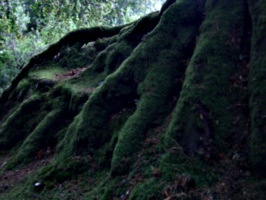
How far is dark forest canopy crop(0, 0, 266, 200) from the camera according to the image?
15.0 feet

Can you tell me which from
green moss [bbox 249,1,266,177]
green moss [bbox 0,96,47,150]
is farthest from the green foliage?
green moss [bbox 249,1,266,177]

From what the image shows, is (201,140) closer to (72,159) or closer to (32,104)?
(72,159)

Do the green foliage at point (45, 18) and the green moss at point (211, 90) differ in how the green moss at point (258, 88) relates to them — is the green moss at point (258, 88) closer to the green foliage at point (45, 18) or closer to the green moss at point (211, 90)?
the green moss at point (211, 90)

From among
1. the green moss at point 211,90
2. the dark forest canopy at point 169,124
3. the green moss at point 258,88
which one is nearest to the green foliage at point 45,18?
the dark forest canopy at point 169,124

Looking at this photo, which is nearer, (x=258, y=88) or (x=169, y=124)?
(x=258, y=88)

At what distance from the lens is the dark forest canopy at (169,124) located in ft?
15.0

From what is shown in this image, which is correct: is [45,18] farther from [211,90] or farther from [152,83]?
[211,90]

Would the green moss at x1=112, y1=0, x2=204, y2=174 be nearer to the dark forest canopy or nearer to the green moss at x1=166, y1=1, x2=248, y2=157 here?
the dark forest canopy

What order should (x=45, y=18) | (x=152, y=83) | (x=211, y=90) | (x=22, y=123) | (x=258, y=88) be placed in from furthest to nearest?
(x=45, y=18)
(x=22, y=123)
(x=152, y=83)
(x=211, y=90)
(x=258, y=88)

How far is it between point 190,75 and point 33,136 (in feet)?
13.0

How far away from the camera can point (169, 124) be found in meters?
5.32

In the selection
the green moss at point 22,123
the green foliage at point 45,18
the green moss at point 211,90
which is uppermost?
the green foliage at point 45,18

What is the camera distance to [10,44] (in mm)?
21797

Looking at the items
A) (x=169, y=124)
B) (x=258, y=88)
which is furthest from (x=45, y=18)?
(x=258, y=88)
